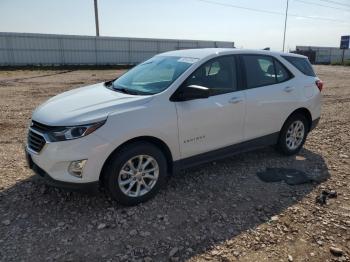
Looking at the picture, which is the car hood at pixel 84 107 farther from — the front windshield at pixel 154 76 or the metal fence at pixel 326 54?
the metal fence at pixel 326 54

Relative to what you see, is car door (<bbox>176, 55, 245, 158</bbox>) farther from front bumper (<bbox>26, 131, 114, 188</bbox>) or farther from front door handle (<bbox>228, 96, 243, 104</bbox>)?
front bumper (<bbox>26, 131, 114, 188</bbox>)

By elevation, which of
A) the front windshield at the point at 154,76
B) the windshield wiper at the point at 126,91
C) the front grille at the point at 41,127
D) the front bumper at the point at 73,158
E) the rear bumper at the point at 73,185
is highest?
the front windshield at the point at 154,76

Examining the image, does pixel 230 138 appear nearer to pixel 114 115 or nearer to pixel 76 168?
pixel 114 115

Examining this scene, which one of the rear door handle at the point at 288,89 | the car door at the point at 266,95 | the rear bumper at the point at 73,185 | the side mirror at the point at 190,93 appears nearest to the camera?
the rear bumper at the point at 73,185

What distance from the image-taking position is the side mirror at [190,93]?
3.95 metres

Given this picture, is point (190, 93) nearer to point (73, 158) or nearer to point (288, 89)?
point (73, 158)

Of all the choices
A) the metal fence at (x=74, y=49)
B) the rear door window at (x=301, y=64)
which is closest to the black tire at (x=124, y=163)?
the rear door window at (x=301, y=64)

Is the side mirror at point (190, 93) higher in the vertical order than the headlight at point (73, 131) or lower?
higher

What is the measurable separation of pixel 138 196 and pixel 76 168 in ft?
2.72

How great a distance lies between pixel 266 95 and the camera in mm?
4953

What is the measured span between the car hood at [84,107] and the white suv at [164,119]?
11 millimetres

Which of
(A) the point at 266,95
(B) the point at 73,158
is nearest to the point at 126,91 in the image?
(B) the point at 73,158

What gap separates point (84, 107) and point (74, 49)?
27.5 meters

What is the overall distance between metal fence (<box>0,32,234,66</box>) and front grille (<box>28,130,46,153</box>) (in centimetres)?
2542
